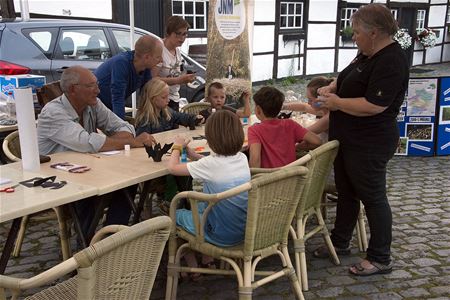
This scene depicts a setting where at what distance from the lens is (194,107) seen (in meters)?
4.73

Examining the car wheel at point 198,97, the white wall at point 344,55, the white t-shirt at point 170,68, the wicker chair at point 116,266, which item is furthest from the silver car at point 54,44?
the white wall at point 344,55

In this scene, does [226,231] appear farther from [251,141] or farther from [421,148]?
[421,148]

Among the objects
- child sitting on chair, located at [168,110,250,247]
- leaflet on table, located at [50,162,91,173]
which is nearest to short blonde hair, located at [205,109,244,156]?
child sitting on chair, located at [168,110,250,247]

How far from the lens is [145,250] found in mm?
1699

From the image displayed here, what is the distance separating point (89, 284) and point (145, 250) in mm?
265

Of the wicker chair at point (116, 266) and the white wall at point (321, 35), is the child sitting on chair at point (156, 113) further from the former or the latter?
the white wall at point (321, 35)

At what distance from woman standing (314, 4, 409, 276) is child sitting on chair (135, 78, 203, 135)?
49.5 inches

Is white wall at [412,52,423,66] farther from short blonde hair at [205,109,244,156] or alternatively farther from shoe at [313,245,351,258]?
short blonde hair at [205,109,244,156]

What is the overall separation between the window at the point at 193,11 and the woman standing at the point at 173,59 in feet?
21.3

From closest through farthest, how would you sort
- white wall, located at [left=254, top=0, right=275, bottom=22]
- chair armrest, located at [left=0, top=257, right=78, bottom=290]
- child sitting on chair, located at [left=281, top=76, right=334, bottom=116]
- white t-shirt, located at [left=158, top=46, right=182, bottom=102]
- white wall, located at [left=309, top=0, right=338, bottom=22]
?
chair armrest, located at [left=0, top=257, right=78, bottom=290] → child sitting on chair, located at [left=281, top=76, right=334, bottom=116] → white t-shirt, located at [left=158, top=46, right=182, bottom=102] → white wall, located at [left=254, top=0, right=275, bottom=22] → white wall, located at [left=309, top=0, right=338, bottom=22]

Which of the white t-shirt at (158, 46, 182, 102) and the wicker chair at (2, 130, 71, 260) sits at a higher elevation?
the white t-shirt at (158, 46, 182, 102)

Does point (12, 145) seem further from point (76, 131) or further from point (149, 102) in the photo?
point (149, 102)

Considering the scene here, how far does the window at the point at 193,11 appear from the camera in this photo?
11.0 meters

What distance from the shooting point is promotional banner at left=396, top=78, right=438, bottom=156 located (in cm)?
625
